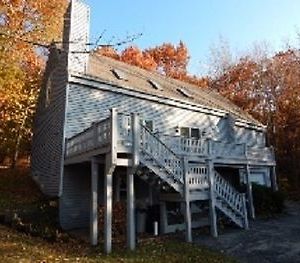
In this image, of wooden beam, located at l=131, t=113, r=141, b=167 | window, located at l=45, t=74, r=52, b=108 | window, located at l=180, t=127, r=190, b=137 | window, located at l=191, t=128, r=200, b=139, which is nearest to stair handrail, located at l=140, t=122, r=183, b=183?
wooden beam, located at l=131, t=113, r=141, b=167

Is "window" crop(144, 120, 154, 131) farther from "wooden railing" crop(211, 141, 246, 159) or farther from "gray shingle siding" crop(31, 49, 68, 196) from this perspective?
"gray shingle siding" crop(31, 49, 68, 196)

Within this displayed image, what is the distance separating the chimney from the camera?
62.0 feet

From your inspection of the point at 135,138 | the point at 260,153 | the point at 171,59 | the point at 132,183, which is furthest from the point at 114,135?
the point at 171,59

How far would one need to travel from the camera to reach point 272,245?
14.5 m

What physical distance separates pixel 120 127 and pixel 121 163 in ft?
4.21

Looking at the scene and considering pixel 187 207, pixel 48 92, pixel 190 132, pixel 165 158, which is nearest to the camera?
pixel 165 158

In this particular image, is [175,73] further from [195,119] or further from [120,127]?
[120,127]

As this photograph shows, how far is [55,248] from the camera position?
13305 mm

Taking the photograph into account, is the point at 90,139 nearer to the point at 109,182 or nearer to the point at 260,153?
the point at 109,182

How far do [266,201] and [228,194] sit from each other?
6.90 metres

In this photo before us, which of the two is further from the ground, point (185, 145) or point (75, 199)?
point (185, 145)

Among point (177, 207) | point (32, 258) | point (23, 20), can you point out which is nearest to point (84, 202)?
point (177, 207)

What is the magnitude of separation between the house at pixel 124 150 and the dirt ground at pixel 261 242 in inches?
32.8

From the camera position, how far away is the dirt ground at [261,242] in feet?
42.4
